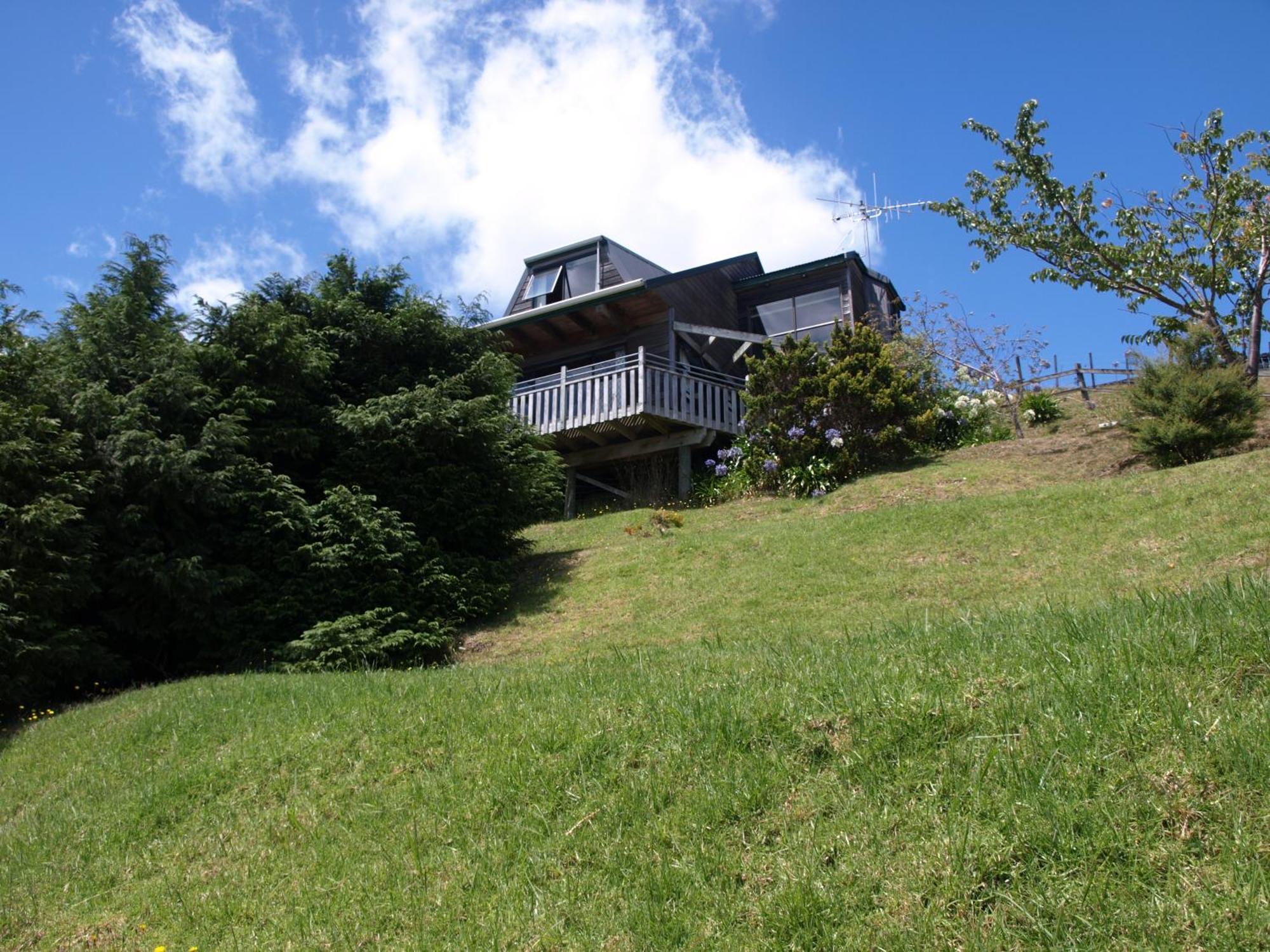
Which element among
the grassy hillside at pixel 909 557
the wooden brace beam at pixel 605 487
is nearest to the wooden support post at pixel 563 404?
the wooden brace beam at pixel 605 487

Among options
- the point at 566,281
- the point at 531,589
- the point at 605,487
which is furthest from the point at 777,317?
the point at 531,589

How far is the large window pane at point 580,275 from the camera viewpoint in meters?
25.9

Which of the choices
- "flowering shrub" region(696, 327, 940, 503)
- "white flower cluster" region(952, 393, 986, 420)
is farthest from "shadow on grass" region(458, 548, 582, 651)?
"white flower cluster" region(952, 393, 986, 420)

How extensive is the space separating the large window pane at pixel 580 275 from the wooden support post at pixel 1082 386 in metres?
12.0

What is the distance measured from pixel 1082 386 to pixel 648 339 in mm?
10752

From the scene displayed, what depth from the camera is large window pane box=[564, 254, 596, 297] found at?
25891 mm

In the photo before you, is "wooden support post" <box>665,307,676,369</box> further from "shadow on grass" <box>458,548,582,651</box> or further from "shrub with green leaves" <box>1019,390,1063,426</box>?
"shrub with green leaves" <box>1019,390,1063,426</box>

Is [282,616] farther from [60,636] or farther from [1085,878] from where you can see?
[1085,878]

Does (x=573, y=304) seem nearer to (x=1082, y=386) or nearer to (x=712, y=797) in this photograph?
(x=1082, y=386)

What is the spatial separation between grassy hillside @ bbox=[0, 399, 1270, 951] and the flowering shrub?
7.92m

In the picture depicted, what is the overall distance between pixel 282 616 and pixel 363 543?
125 centimetres

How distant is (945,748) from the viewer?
4.69 m

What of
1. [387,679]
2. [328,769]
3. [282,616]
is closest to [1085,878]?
[328,769]

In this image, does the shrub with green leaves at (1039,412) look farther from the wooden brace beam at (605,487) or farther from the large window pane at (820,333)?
the wooden brace beam at (605,487)
